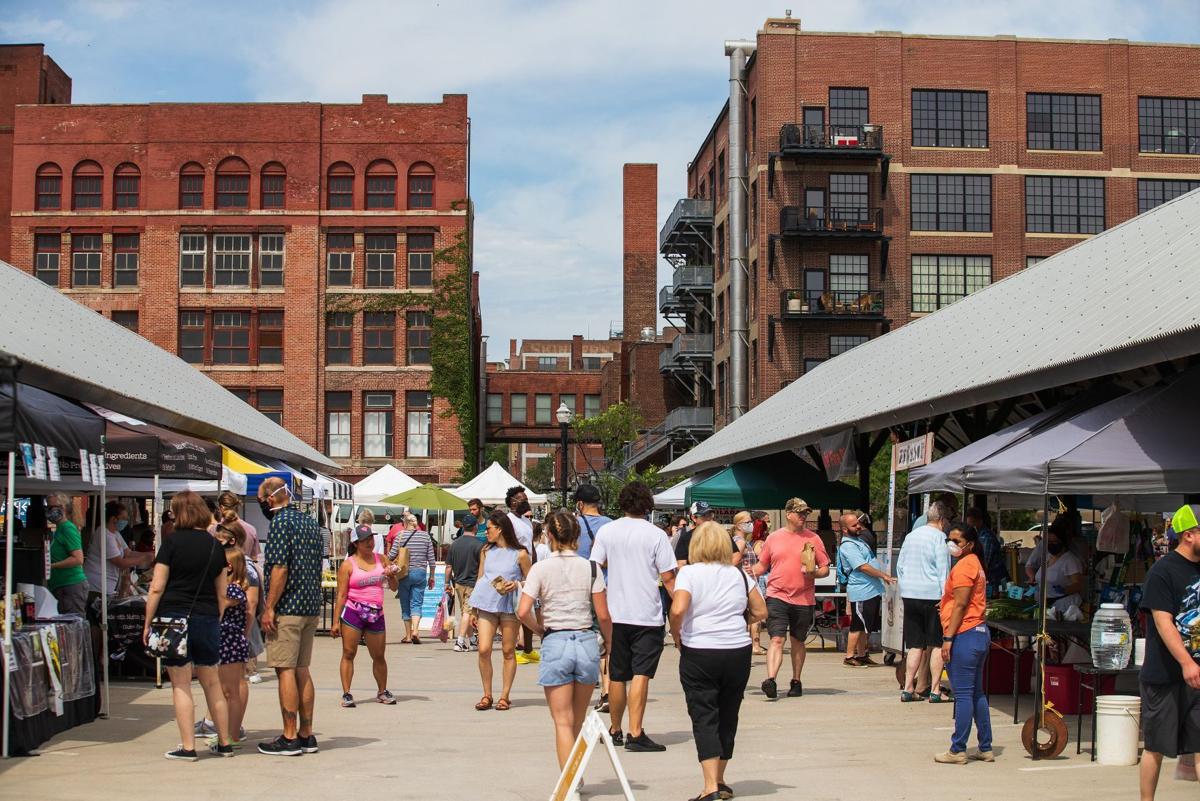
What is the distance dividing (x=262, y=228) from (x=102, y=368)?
45640 millimetres

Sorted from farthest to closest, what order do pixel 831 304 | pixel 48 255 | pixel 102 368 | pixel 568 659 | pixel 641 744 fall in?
pixel 48 255 < pixel 831 304 < pixel 102 368 < pixel 641 744 < pixel 568 659

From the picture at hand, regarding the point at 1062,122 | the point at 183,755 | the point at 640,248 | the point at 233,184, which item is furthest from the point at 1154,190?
the point at 183,755

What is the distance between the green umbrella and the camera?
1114 inches

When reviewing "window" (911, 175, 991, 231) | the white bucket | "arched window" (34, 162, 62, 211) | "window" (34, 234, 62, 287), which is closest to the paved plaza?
the white bucket

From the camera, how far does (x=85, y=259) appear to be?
6341cm

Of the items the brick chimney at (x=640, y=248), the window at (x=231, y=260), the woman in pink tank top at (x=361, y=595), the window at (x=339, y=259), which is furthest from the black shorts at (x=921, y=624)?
the brick chimney at (x=640, y=248)

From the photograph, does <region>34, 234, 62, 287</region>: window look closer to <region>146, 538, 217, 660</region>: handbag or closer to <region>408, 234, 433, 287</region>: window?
<region>408, 234, 433, 287</region>: window

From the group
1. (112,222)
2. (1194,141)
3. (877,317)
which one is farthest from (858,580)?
(112,222)

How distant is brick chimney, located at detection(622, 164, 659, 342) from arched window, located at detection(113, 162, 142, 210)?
26.9m

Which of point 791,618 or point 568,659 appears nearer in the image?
point 568,659

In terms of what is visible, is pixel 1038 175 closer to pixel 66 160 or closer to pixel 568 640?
pixel 66 160

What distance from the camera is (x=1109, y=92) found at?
191 feet

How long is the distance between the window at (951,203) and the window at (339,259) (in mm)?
24206

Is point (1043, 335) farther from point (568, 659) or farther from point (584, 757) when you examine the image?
point (584, 757)
